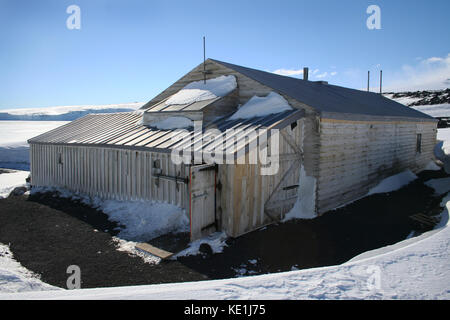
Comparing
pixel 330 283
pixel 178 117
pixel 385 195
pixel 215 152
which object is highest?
pixel 178 117

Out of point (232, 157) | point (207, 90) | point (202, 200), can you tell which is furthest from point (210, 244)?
point (207, 90)

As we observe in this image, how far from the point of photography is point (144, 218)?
10055 millimetres

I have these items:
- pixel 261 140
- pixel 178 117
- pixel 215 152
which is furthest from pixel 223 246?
pixel 178 117

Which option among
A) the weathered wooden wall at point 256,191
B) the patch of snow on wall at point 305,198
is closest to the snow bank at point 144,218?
the weathered wooden wall at point 256,191

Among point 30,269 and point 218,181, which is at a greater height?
point 218,181

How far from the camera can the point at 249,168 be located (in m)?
8.92

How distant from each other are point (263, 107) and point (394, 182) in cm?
937

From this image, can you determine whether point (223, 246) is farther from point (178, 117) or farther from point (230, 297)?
point (178, 117)

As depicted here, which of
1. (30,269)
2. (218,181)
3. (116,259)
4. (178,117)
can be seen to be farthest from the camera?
(178,117)

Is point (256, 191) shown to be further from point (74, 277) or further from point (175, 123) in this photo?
point (74, 277)

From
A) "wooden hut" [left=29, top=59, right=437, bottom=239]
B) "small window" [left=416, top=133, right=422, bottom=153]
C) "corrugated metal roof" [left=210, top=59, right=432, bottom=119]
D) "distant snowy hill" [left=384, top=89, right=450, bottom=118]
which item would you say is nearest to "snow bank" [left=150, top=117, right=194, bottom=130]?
"wooden hut" [left=29, top=59, right=437, bottom=239]

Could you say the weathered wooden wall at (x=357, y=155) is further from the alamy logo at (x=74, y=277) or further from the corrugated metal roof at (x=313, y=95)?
the alamy logo at (x=74, y=277)

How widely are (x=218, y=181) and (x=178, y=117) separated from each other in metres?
4.39

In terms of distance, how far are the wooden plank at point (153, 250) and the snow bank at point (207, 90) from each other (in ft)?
22.1
